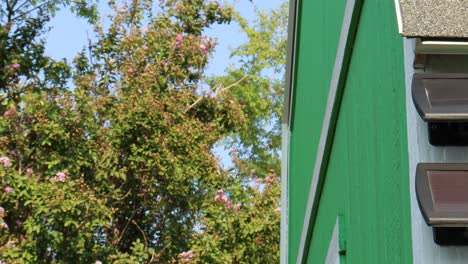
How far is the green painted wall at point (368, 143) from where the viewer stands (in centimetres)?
255

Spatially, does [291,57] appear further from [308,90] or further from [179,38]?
[179,38]

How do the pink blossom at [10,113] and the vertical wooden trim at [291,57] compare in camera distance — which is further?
the pink blossom at [10,113]

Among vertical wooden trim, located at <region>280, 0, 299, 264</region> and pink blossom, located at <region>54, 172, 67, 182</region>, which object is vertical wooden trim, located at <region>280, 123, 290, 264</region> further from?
pink blossom, located at <region>54, 172, 67, 182</region>

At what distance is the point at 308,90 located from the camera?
6.12 meters

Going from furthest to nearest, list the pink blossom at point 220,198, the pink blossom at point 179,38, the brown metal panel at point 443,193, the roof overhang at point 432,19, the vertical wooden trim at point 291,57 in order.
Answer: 1. the pink blossom at point 179,38
2. the pink blossom at point 220,198
3. the vertical wooden trim at point 291,57
4. the roof overhang at point 432,19
5. the brown metal panel at point 443,193

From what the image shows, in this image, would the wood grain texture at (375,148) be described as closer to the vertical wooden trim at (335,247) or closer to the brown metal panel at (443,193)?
the vertical wooden trim at (335,247)

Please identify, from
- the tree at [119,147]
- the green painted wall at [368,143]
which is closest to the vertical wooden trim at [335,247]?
the green painted wall at [368,143]

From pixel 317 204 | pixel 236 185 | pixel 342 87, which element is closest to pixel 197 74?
pixel 236 185

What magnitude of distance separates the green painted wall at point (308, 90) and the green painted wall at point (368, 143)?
0.4 inches

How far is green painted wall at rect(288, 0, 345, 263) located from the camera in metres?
4.61

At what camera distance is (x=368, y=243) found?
3.21m

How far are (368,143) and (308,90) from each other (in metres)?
2.98

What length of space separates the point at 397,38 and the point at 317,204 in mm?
2791

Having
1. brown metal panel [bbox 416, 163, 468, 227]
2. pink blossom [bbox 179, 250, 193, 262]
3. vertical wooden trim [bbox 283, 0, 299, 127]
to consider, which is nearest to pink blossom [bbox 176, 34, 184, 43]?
pink blossom [bbox 179, 250, 193, 262]
